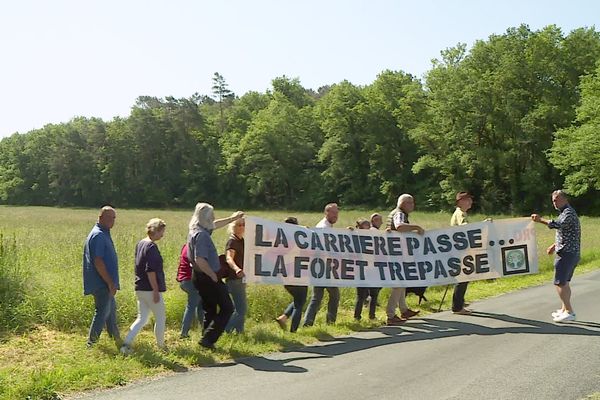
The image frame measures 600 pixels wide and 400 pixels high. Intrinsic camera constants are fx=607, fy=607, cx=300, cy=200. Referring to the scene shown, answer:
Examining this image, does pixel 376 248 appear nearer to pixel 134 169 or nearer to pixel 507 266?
pixel 507 266

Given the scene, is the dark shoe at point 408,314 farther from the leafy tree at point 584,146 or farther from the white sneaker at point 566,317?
the leafy tree at point 584,146

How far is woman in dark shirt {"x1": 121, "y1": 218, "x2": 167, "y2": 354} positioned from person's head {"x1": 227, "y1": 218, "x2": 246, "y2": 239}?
1.53m

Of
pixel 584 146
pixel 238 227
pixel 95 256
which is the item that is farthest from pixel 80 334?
pixel 584 146

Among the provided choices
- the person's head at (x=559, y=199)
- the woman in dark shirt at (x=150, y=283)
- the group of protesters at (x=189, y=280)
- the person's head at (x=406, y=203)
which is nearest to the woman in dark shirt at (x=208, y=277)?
the group of protesters at (x=189, y=280)

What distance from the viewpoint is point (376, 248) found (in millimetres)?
10242

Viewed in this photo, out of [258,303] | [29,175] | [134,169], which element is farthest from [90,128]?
[258,303]

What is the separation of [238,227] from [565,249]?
5.25 meters

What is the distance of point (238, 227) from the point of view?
9.09 m

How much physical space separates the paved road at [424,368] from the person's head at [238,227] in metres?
2.06

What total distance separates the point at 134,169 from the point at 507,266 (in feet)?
294

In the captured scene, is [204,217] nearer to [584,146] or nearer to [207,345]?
[207,345]

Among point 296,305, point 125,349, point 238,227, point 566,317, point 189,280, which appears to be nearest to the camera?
point 125,349

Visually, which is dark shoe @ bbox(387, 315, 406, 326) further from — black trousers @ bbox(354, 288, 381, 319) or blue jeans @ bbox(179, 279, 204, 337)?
blue jeans @ bbox(179, 279, 204, 337)

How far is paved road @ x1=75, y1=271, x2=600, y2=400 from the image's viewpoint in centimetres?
609
